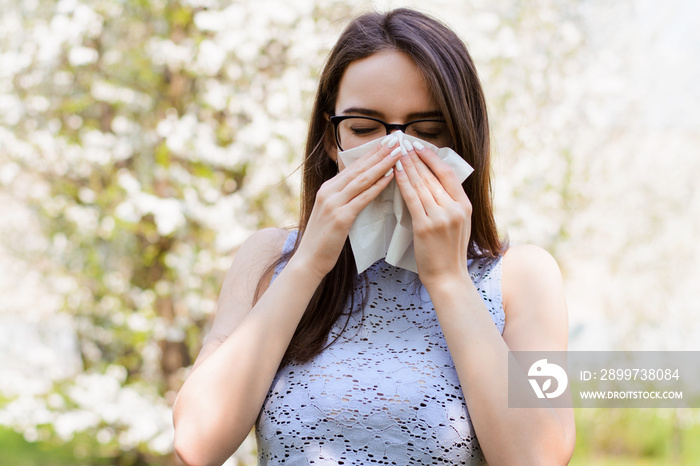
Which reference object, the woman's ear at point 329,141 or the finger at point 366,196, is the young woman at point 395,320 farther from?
the woman's ear at point 329,141

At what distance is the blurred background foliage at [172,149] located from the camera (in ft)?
12.1

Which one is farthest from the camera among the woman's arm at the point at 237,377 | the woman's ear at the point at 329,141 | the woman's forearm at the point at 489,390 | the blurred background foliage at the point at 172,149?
the blurred background foliage at the point at 172,149

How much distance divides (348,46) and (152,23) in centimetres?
263

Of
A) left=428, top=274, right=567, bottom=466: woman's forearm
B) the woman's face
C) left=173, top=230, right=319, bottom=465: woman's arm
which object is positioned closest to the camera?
left=428, top=274, right=567, bottom=466: woman's forearm

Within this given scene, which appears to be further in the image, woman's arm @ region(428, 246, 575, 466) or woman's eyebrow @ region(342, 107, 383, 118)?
woman's eyebrow @ region(342, 107, 383, 118)

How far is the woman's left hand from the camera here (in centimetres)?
163

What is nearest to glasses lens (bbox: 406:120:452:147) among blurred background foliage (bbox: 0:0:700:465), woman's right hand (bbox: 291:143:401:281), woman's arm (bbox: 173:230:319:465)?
woman's right hand (bbox: 291:143:401:281)

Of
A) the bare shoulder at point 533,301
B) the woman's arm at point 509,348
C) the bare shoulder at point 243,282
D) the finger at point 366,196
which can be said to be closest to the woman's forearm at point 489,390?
the woman's arm at point 509,348

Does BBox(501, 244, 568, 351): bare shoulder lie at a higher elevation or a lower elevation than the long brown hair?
lower

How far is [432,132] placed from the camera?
5.88 feet

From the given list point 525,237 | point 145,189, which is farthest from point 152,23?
point 525,237

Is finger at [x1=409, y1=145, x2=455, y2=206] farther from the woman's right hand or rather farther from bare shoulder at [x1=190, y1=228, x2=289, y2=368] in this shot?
bare shoulder at [x1=190, y1=228, x2=289, y2=368]

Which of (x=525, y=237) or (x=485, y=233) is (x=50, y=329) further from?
(x=485, y=233)

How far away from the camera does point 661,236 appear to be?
231 inches
